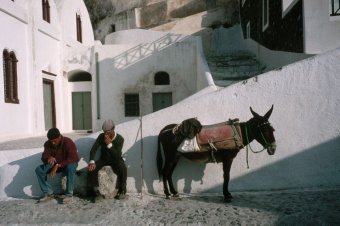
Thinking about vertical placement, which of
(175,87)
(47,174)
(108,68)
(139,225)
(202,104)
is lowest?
(139,225)

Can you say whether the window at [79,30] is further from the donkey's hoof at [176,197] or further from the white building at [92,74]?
the donkey's hoof at [176,197]

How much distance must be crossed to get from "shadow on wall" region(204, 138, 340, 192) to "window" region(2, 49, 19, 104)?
928 cm

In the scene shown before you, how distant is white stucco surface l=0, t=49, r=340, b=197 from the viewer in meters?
6.04

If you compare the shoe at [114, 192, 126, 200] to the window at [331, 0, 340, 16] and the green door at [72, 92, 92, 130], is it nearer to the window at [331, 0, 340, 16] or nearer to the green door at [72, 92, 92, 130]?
the window at [331, 0, 340, 16]

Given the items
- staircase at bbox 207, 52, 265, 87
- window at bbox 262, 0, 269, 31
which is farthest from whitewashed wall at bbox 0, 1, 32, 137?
window at bbox 262, 0, 269, 31

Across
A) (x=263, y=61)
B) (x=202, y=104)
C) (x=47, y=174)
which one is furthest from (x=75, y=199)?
(x=263, y=61)

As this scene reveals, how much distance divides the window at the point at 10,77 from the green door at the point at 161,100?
634cm

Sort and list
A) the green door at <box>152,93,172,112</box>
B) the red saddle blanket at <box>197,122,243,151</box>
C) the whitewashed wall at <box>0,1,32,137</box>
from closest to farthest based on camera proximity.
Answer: the red saddle blanket at <box>197,122,243,151</box>
the whitewashed wall at <box>0,1,32,137</box>
the green door at <box>152,93,172,112</box>

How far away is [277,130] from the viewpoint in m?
6.18

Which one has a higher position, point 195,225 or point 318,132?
point 318,132

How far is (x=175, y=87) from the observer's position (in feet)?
53.0

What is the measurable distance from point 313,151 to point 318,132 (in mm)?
360

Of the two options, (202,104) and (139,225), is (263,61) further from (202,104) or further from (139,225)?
(139,225)

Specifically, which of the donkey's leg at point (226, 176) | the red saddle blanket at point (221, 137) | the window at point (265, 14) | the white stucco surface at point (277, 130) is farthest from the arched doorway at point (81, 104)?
the donkey's leg at point (226, 176)
